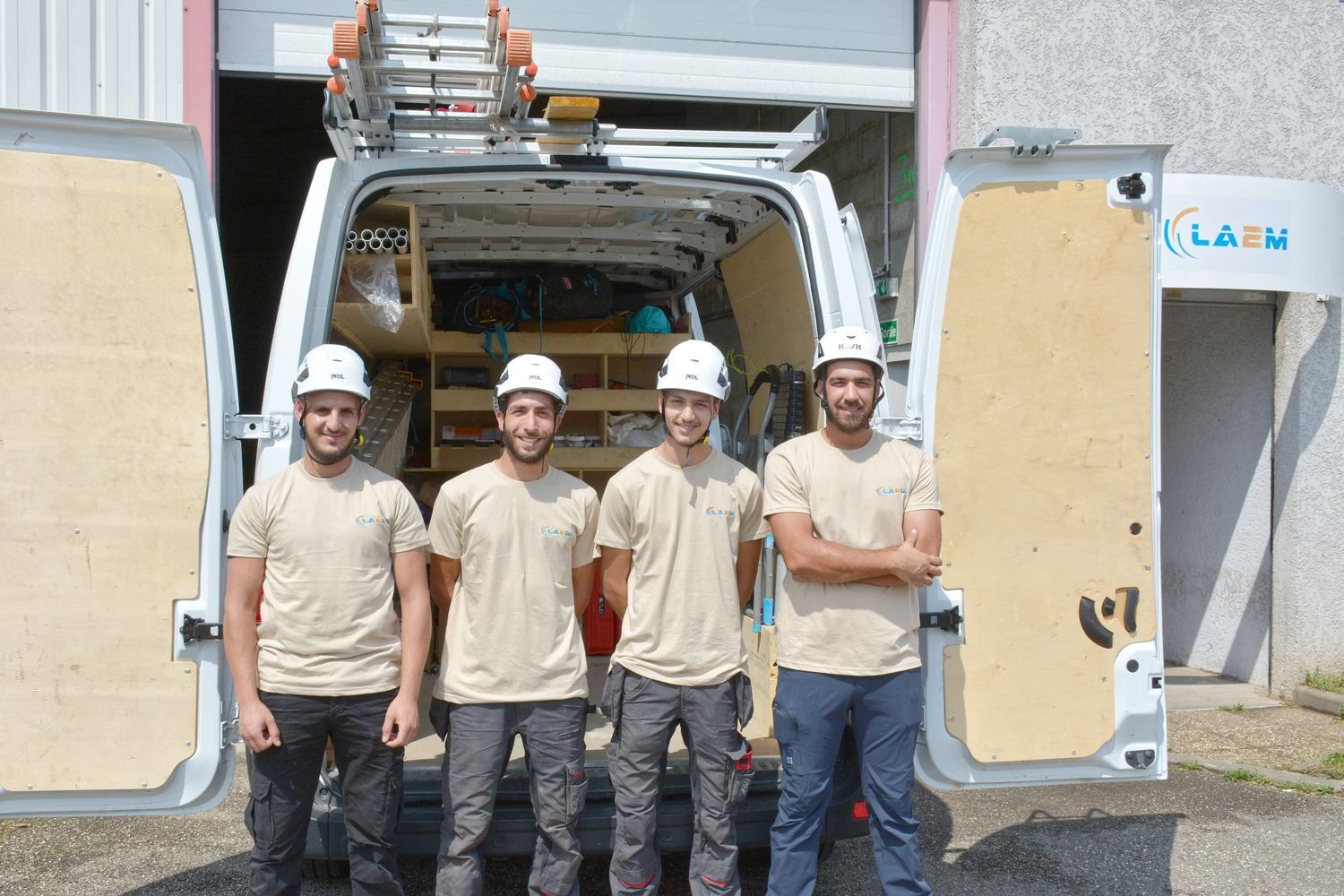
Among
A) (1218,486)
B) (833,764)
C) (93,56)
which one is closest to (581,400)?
(833,764)

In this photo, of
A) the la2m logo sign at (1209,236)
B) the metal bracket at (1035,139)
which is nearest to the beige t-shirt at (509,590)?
the metal bracket at (1035,139)

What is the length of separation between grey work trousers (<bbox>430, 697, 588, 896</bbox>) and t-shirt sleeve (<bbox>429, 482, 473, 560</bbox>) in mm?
413

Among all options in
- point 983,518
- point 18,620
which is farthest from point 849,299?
point 18,620

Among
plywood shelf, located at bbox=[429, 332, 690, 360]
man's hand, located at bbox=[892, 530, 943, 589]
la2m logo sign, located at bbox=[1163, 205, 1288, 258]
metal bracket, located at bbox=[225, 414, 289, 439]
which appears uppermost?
la2m logo sign, located at bbox=[1163, 205, 1288, 258]

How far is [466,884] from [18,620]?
50.5 inches

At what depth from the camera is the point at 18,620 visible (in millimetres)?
2633

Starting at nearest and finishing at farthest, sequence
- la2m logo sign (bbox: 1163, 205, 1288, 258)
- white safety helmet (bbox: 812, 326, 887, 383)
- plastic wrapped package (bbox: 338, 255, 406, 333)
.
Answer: white safety helmet (bbox: 812, 326, 887, 383)
plastic wrapped package (bbox: 338, 255, 406, 333)
la2m logo sign (bbox: 1163, 205, 1288, 258)

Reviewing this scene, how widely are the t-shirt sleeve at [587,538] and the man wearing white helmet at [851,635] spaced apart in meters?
0.50

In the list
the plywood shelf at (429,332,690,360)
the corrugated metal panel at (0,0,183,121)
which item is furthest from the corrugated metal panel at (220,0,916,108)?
the plywood shelf at (429,332,690,360)

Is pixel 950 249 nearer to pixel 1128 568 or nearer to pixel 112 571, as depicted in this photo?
pixel 1128 568

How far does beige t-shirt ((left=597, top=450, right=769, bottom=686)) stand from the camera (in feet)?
9.77

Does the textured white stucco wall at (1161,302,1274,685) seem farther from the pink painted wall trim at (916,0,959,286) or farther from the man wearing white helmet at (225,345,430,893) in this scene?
the man wearing white helmet at (225,345,430,893)

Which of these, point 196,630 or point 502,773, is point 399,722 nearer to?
point 502,773

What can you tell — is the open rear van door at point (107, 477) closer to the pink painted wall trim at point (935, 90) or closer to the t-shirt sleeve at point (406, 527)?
the t-shirt sleeve at point (406, 527)
